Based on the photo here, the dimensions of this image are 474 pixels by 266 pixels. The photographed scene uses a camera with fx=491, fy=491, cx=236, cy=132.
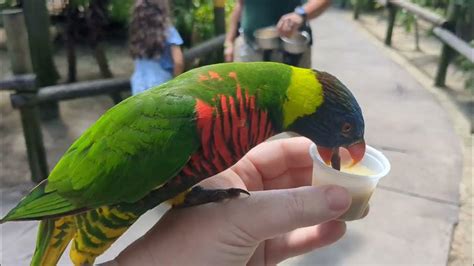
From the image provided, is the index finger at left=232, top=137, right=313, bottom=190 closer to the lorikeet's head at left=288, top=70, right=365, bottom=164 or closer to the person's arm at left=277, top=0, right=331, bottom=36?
the lorikeet's head at left=288, top=70, right=365, bottom=164

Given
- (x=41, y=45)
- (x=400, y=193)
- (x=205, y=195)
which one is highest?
(x=205, y=195)

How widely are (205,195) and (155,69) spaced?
1.43 metres

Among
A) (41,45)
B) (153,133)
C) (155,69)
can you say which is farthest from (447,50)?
(153,133)

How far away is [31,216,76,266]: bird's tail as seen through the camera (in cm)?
92

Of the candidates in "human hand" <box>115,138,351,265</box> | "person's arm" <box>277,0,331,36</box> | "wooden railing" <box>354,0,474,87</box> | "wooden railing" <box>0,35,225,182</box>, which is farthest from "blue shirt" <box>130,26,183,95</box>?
"wooden railing" <box>354,0,474,87</box>

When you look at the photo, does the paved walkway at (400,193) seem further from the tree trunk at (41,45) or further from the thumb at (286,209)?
the thumb at (286,209)

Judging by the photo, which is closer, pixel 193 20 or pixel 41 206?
pixel 41 206

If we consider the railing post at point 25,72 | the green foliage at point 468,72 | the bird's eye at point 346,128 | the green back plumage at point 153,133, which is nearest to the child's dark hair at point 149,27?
the railing post at point 25,72

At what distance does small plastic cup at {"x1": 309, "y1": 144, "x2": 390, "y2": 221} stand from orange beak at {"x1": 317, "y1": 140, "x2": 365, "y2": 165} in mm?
13

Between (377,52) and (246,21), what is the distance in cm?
272

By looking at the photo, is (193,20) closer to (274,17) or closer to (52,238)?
(274,17)

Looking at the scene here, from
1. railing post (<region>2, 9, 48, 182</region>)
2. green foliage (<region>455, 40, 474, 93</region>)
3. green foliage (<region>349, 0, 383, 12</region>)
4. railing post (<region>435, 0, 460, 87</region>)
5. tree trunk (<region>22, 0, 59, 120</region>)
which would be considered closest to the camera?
railing post (<region>2, 9, 48, 182</region>)

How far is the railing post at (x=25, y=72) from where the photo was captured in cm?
199

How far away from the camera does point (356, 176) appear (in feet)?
2.89
